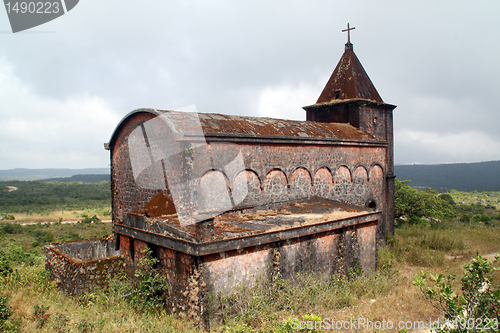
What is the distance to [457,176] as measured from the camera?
417ft

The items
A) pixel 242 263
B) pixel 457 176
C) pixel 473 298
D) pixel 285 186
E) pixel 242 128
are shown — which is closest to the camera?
pixel 473 298

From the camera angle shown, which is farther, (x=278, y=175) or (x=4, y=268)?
(x=278, y=175)

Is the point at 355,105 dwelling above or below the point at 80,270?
above

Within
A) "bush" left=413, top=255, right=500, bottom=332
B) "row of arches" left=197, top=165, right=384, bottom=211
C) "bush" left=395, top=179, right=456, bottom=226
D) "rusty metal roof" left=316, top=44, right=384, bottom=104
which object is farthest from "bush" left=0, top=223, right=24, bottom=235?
"bush" left=413, top=255, right=500, bottom=332

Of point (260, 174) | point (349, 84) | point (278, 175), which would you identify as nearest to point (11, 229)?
point (260, 174)

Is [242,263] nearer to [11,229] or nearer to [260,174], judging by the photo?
[260,174]

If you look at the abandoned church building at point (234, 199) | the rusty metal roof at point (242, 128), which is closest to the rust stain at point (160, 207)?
the abandoned church building at point (234, 199)

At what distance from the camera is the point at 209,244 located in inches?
272

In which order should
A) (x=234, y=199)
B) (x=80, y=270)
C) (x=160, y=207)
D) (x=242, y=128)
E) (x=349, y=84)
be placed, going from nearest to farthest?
(x=80, y=270)
(x=160, y=207)
(x=234, y=199)
(x=242, y=128)
(x=349, y=84)

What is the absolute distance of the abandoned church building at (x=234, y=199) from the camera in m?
7.44

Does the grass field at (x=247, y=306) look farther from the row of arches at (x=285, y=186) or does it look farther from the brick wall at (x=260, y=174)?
the row of arches at (x=285, y=186)

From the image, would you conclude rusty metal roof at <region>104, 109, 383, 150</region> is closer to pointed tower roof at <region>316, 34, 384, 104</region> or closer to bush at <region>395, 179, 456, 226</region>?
pointed tower roof at <region>316, 34, 384, 104</region>

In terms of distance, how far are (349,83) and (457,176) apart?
434ft

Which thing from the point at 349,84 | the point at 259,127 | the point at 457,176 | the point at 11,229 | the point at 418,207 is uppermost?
the point at 349,84
